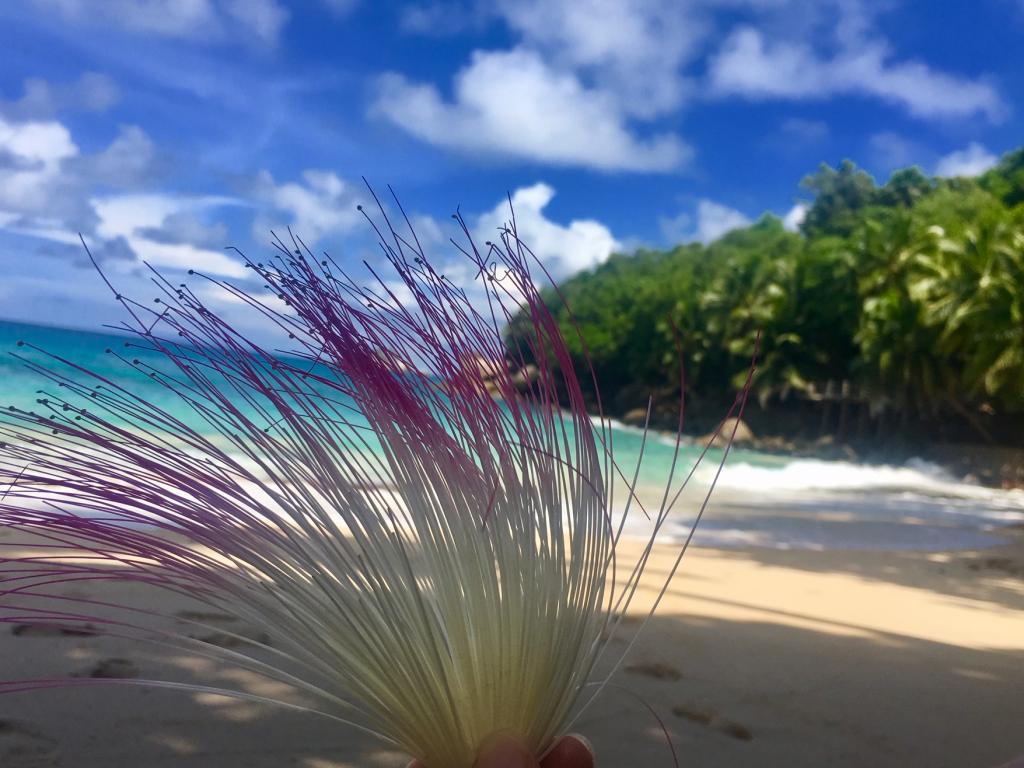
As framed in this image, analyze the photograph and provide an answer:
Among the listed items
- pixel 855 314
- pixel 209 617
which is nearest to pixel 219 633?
pixel 209 617

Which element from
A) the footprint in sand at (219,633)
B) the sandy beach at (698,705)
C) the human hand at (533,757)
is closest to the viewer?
the human hand at (533,757)

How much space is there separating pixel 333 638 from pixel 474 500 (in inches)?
15.0

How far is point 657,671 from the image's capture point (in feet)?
12.3

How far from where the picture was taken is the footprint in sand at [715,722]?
10.0 ft

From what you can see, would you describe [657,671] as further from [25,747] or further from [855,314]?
[855,314]

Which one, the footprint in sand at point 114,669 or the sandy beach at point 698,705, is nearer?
the sandy beach at point 698,705

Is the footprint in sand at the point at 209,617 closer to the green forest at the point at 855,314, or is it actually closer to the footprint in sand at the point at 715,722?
the footprint in sand at the point at 715,722

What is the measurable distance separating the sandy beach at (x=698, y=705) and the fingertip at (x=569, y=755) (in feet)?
3.29

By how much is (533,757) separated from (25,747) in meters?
1.80

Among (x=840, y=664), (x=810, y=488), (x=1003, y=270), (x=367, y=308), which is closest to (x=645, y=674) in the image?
(x=840, y=664)

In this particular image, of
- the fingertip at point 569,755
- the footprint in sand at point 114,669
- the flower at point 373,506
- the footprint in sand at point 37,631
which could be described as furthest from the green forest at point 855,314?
the footprint in sand at point 37,631

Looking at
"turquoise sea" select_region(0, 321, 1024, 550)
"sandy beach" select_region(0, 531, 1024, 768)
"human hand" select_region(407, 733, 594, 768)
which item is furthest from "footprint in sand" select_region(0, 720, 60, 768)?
"human hand" select_region(407, 733, 594, 768)

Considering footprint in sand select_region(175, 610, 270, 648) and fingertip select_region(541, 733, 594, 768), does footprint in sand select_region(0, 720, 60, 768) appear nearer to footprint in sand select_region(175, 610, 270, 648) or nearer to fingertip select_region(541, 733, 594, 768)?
footprint in sand select_region(175, 610, 270, 648)

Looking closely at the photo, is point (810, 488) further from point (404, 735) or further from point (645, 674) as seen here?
point (404, 735)
